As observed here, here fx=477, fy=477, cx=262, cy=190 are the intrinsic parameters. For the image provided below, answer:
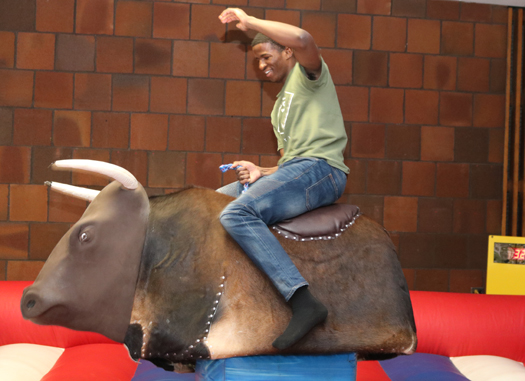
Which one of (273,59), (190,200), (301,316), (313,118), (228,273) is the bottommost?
(301,316)

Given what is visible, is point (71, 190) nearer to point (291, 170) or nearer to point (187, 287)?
point (187, 287)

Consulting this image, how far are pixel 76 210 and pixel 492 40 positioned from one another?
368 cm

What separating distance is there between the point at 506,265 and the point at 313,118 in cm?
247

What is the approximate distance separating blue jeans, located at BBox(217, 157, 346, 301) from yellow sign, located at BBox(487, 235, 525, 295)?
2269 mm

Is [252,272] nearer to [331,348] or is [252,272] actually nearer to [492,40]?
[331,348]

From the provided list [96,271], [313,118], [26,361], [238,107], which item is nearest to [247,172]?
[313,118]

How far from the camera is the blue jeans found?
148 cm

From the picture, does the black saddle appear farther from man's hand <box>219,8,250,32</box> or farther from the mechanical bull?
man's hand <box>219,8,250,32</box>

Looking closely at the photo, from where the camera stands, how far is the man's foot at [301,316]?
1.40 metres

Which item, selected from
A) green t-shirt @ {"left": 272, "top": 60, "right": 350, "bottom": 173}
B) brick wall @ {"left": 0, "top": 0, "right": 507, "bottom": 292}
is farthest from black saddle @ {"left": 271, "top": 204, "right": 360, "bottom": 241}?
brick wall @ {"left": 0, "top": 0, "right": 507, "bottom": 292}

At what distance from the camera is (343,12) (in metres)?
3.86

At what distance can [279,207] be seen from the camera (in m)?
1.62

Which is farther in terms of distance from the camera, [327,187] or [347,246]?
[327,187]

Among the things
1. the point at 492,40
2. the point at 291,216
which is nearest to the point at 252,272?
the point at 291,216
